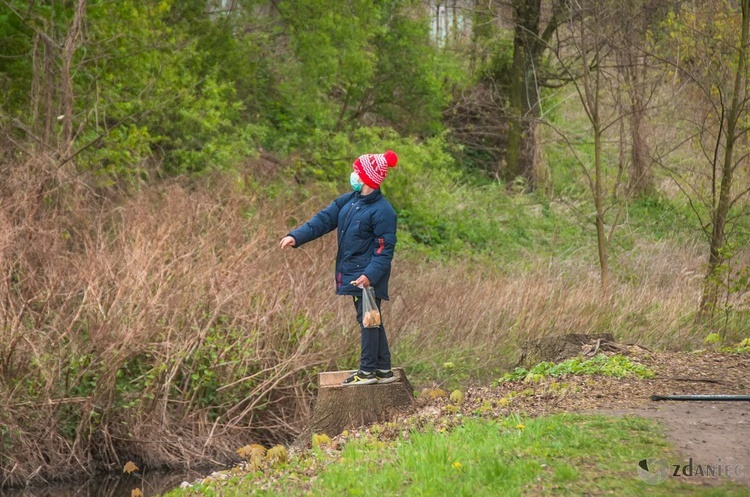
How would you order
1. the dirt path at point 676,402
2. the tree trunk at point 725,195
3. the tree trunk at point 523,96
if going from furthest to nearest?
the tree trunk at point 523,96, the tree trunk at point 725,195, the dirt path at point 676,402

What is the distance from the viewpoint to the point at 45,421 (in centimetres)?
934

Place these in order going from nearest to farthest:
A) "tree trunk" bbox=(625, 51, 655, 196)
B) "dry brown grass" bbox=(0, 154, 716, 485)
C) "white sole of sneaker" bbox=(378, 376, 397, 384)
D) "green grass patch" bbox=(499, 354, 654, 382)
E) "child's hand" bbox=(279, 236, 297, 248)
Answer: "child's hand" bbox=(279, 236, 297, 248), "white sole of sneaker" bbox=(378, 376, 397, 384), "green grass patch" bbox=(499, 354, 654, 382), "dry brown grass" bbox=(0, 154, 716, 485), "tree trunk" bbox=(625, 51, 655, 196)

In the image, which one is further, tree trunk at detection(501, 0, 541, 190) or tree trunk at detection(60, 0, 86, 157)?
tree trunk at detection(501, 0, 541, 190)

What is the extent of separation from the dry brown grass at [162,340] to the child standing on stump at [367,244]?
1506 mm

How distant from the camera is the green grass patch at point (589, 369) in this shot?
8.59m

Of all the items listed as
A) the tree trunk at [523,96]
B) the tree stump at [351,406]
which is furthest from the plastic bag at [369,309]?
the tree trunk at [523,96]

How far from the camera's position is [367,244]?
8.12 m

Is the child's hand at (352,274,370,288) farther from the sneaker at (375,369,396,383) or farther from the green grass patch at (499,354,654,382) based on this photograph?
the green grass patch at (499,354,654,382)

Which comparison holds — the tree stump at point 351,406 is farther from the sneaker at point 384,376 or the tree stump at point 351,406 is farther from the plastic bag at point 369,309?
the plastic bag at point 369,309

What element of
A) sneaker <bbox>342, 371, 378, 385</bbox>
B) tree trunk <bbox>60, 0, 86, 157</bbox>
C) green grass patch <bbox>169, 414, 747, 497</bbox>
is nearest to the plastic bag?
sneaker <bbox>342, 371, 378, 385</bbox>

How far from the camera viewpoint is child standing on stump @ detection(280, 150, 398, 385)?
806cm

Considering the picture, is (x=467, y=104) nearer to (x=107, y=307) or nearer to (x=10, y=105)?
(x=10, y=105)

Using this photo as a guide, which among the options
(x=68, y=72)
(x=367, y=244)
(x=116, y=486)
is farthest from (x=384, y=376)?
(x=68, y=72)

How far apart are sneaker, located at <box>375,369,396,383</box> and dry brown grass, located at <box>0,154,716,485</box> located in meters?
1.47
